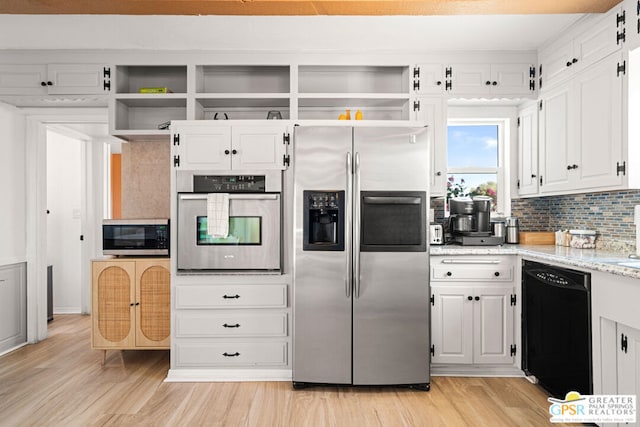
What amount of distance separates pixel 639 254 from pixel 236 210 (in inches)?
100

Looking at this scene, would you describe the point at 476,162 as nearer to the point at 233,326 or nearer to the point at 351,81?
the point at 351,81

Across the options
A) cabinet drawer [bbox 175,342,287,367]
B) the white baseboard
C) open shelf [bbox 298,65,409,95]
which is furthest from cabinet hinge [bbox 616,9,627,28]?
the white baseboard

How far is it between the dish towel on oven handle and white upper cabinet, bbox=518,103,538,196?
7.98 feet

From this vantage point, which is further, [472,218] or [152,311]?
[472,218]

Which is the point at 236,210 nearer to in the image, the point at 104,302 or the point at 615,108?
the point at 104,302

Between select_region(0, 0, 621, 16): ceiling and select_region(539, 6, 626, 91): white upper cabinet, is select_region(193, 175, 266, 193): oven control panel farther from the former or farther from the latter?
select_region(539, 6, 626, 91): white upper cabinet

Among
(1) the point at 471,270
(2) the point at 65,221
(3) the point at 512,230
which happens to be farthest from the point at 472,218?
(2) the point at 65,221

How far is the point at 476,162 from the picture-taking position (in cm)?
391

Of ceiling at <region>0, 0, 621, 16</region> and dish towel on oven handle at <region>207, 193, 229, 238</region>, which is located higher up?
ceiling at <region>0, 0, 621, 16</region>

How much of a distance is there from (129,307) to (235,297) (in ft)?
2.99

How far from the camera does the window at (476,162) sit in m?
3.90

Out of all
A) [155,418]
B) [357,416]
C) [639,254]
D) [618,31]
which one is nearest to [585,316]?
[639,254]

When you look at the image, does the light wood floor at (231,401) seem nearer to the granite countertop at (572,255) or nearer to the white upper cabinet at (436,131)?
the granite countertop at (572,255)

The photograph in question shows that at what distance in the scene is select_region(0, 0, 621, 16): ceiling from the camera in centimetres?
248
